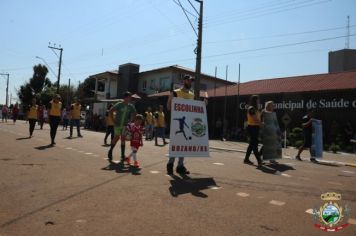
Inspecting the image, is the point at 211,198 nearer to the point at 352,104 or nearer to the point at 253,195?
the point at 253,195

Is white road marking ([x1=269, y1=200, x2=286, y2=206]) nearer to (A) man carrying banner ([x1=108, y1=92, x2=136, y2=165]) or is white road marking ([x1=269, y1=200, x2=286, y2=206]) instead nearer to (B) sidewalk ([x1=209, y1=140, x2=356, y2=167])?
(A) man carrying banner ([x1=108, y1=92, x2=136, y2=165])

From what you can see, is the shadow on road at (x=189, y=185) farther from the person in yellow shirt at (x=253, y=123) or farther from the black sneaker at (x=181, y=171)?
the person in yellow shirt at (x=253, y=123)

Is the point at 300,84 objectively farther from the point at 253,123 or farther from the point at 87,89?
the point at 87,89

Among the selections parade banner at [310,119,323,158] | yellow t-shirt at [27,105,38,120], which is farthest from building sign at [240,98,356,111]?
yellow t-shirt at [27,105,38,120]

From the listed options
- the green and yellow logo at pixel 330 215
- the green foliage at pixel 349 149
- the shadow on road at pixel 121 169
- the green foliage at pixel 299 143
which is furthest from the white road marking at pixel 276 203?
the green foliage at pixel 349 149

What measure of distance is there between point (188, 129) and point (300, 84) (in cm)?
2062

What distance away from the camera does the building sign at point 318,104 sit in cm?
2237

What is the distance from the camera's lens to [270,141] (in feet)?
36.1

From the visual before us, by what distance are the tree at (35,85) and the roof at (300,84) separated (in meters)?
58.4

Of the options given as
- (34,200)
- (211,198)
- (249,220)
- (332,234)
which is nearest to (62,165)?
(34,200)

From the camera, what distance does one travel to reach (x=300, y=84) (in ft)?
89.2

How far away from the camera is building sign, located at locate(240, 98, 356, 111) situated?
22369mm

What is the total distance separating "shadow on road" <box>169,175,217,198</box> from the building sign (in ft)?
57.2

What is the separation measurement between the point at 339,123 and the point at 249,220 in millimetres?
19714
